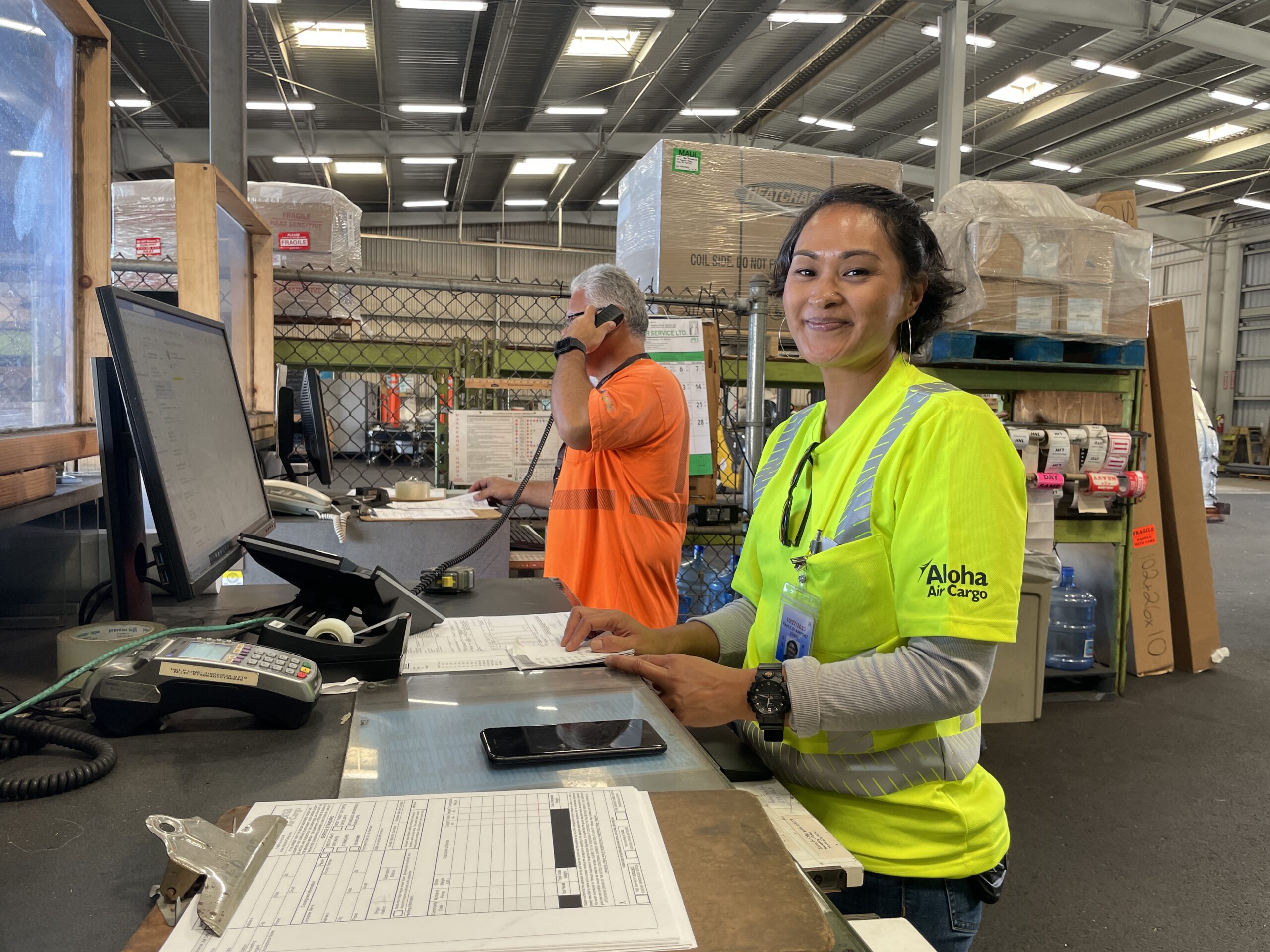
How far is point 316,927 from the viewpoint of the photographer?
564mm

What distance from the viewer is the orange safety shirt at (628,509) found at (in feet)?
8.24

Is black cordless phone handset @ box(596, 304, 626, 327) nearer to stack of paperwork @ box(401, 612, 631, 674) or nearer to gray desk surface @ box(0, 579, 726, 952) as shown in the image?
stack of paperwork @ box(401, 612, 631, 674)

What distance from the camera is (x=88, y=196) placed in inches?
60.7

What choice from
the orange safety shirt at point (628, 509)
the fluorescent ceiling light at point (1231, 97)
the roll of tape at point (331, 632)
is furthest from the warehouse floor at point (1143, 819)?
→ the fluorescent ceiling light at point (1231, 97)

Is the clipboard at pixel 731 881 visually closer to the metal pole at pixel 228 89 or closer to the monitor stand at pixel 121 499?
the monitor stand at pixel 121 499

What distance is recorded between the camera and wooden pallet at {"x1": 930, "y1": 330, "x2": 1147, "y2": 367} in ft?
12.1

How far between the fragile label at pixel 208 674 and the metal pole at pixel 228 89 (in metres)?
3.65

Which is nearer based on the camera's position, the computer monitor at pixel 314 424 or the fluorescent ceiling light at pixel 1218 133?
the computer monitor at pixel 314 424

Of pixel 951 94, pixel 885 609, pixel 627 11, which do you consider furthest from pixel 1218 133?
pixel 885 609

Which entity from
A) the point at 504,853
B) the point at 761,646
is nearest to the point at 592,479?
the point at 761,646

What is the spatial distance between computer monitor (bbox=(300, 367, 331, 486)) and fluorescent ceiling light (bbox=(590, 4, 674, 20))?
480 cm

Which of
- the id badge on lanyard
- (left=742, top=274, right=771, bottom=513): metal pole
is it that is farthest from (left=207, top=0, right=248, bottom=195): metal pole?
the id badge on lanyard

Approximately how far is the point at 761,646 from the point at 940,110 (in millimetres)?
5331

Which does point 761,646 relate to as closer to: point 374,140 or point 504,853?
point 504,853
